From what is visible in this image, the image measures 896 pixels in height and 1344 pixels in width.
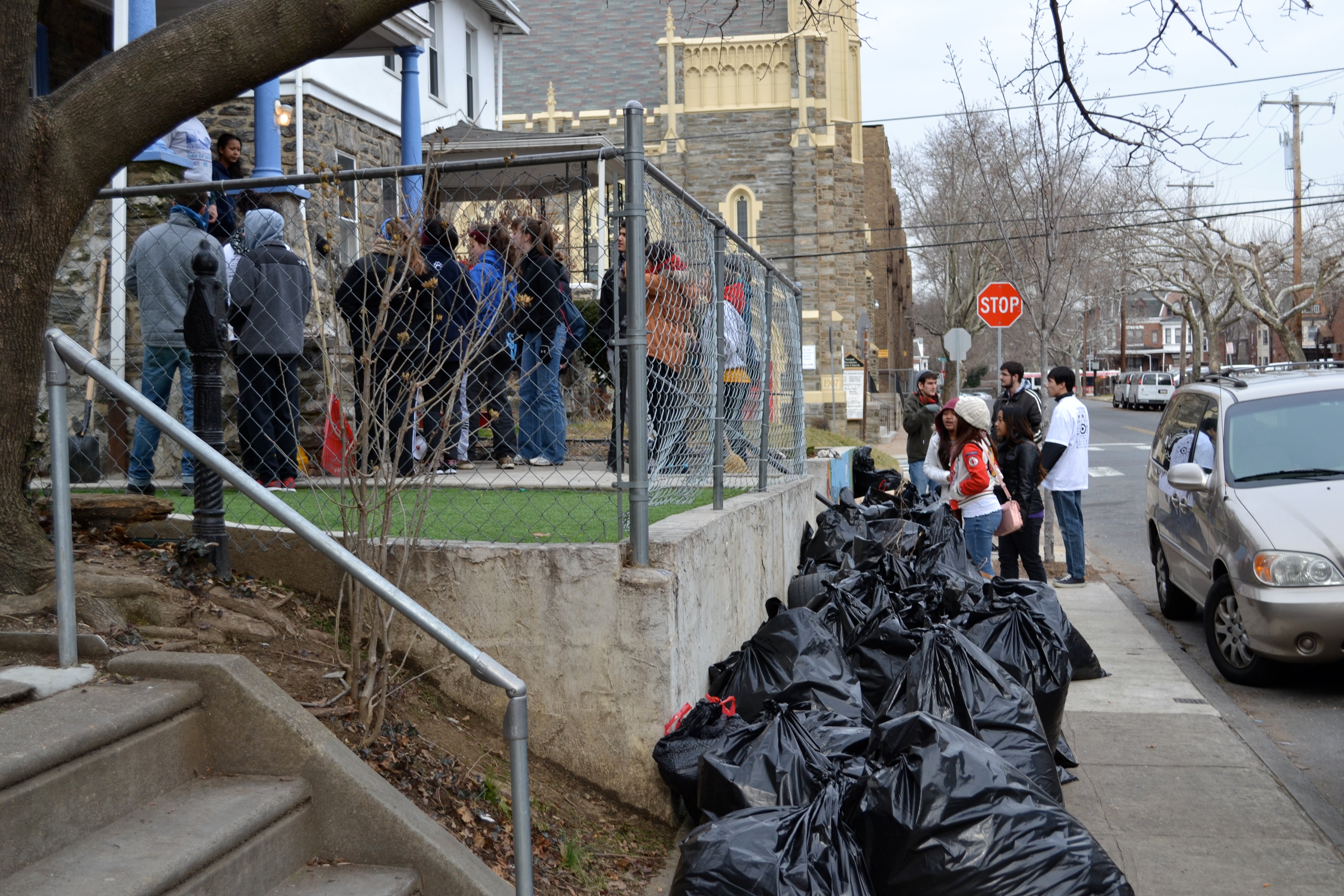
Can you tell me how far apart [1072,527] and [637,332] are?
6.51m

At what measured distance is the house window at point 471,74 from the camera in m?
20.3

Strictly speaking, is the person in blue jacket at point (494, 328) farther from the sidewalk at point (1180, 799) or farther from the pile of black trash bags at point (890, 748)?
the sidewalk at point (1180, 799)

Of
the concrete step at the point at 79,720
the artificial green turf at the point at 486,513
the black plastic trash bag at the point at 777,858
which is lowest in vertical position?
the black plastic trash bag at the point at 777,858

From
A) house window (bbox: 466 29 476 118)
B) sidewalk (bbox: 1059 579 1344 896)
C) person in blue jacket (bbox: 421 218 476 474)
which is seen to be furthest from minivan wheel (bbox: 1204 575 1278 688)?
house window (bbox: 466 29 476 118)

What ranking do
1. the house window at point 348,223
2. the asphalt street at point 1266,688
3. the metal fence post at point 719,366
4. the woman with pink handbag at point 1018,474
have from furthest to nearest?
the woman with pink handbag at point 1018,474 < the asphalt street at point 1266,688 < the metal fence post at point 719,366 < the house window at point 348,223

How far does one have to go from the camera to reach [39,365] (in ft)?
12.4

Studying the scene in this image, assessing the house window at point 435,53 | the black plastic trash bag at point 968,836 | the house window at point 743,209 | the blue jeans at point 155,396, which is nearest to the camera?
the black plastic trash bag at point 968,836

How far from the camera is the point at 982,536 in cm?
793

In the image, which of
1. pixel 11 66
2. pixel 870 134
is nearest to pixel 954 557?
pixel 11 66

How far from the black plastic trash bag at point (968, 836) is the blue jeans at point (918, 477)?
32.9 ft

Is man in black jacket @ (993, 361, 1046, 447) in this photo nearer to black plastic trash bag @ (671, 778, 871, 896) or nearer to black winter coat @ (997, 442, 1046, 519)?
black winter coat @ (997, 442, 1046, 519)

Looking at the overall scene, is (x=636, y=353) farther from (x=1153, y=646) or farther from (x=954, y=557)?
(x=1153, y=646)

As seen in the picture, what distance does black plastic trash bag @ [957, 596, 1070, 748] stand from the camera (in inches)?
193

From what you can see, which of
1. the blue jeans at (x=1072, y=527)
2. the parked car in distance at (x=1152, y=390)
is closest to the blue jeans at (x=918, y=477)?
the blue jeans at (x=1072, y=527)
